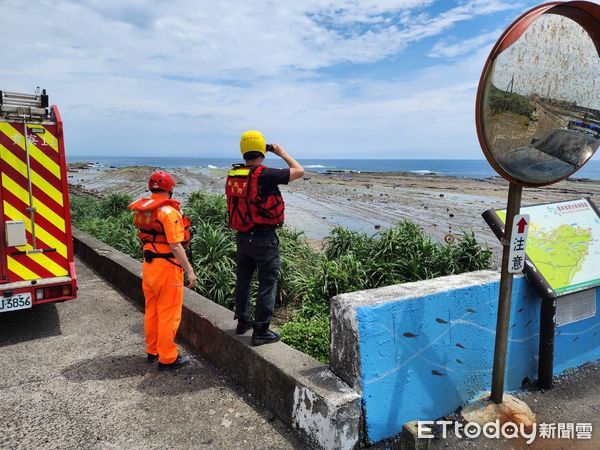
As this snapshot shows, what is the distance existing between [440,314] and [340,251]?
13.5ft

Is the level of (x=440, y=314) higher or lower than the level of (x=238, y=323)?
higher

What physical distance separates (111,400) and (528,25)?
3.61m

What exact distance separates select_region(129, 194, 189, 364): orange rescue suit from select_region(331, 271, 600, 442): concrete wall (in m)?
1.54

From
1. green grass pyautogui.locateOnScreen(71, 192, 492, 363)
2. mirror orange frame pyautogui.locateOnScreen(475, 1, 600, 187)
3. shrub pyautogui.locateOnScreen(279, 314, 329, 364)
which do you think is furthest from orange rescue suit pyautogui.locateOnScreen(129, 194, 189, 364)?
mirror orange frame pyautogui.locateOnScreen(475, 1, 600, 187)

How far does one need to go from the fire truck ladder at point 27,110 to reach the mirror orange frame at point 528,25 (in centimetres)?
424

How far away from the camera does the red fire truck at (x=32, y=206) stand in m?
4.29

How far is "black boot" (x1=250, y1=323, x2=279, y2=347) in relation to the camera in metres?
3.33

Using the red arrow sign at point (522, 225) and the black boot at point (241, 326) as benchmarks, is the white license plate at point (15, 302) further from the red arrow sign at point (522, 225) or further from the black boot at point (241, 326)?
the red arrow sign at point (522, 225)

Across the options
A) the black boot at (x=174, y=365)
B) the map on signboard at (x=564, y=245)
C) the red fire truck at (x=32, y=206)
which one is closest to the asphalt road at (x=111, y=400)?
the black boot at (x=174, y=365)

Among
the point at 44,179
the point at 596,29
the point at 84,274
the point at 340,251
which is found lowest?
the point at 84,274

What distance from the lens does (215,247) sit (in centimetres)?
642

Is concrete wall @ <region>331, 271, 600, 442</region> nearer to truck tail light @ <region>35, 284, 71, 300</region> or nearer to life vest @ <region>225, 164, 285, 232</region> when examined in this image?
life vest @ <region>225, 164, 285, 232</region>

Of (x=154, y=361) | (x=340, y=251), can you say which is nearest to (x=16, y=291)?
(x=154, y=361)

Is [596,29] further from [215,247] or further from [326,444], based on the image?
[215,247]
